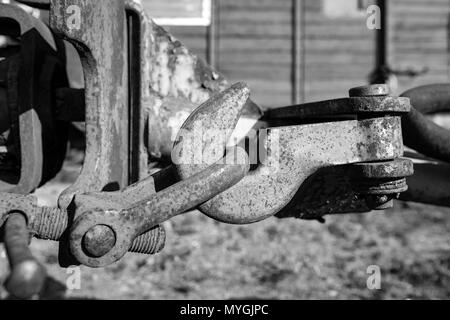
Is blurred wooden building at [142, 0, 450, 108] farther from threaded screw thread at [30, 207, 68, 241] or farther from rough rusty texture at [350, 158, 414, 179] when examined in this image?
threaded screw thread at [30, 207, 68, 241]

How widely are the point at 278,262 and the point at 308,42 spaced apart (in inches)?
178

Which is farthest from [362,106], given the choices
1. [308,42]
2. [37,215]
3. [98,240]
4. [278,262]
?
[308,42]

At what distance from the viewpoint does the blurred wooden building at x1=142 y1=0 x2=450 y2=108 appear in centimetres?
729

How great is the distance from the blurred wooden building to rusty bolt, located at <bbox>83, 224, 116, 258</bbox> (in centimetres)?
630

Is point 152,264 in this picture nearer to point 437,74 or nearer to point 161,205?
point 161,205

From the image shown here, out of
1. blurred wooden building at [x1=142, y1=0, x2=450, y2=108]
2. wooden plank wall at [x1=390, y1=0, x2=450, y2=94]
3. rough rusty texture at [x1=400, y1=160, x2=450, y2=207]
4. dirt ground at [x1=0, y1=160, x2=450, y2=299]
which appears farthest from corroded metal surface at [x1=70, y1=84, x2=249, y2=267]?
wooden plank wall at [x1=390, y1=0, x2=450, y2=94]

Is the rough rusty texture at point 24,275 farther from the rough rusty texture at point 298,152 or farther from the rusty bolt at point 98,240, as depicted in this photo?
the rough rusty texture at point 298,152

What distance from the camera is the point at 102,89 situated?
1271 mm

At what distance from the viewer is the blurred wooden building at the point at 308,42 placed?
Answer: 23.9ft

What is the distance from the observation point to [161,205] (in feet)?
3.63

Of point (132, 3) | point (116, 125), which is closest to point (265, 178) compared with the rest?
point (116, 125)

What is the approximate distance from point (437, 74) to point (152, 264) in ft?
18.6

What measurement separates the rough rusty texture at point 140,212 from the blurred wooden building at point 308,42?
20.5 feet

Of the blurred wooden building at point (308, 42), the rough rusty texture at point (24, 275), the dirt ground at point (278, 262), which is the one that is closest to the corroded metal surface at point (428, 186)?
the rough rusty texture at point (24, 275)
